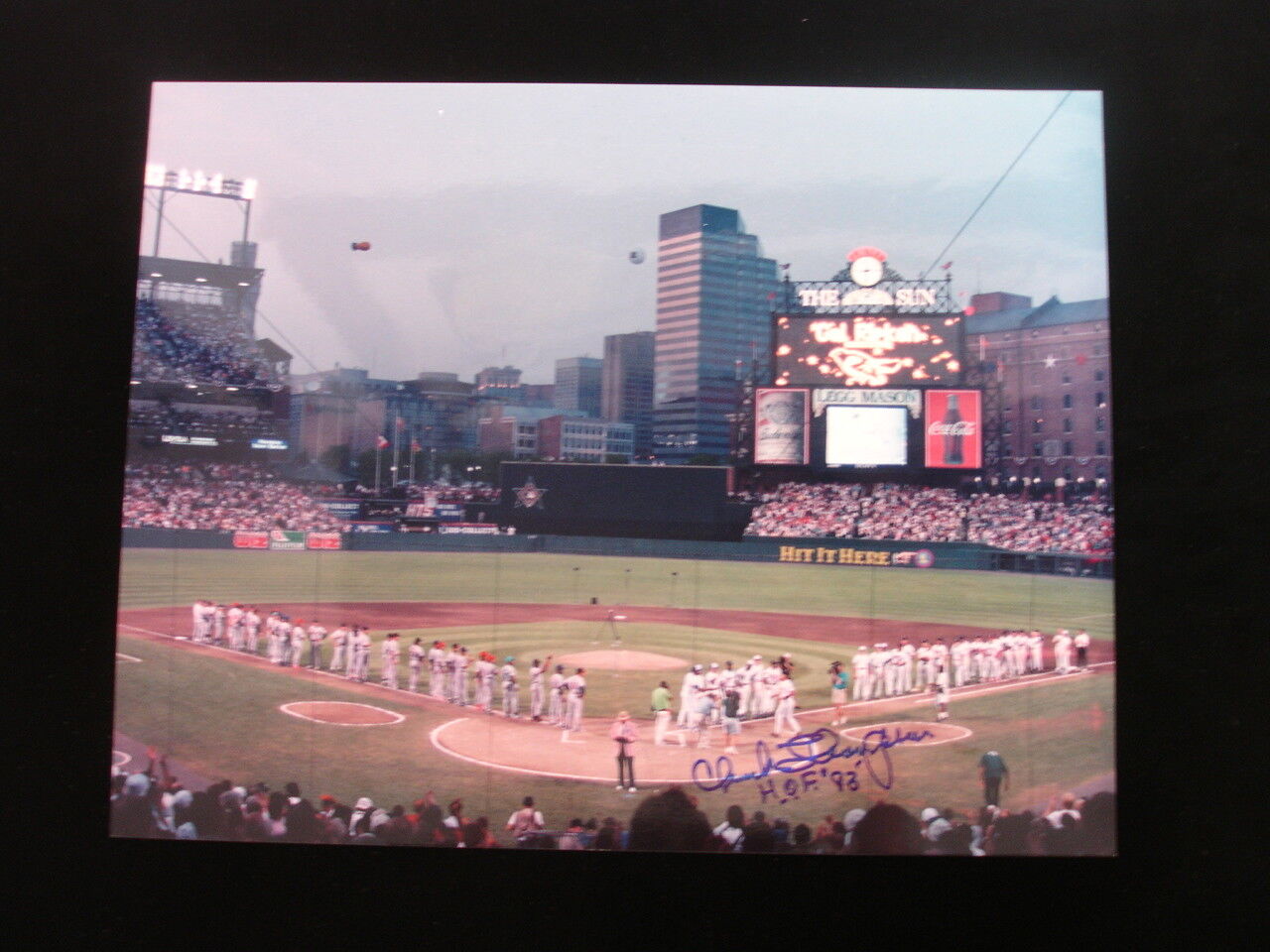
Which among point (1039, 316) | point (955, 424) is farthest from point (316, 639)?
point (1039, 316)

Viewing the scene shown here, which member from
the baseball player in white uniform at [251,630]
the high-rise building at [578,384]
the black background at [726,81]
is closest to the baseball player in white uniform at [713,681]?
the black background at [726,81]

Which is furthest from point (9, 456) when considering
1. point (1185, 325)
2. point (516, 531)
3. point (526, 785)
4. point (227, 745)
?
point (1185, 325)

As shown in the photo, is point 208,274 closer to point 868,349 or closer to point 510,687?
point 510,687

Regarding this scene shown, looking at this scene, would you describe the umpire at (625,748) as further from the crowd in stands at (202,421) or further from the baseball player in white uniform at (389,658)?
the crowd in stands at (202,421)

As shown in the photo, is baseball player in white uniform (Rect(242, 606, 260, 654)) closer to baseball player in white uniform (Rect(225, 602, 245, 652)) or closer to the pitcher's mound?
baseball player in white uniform (Rect(225, 602, 245, 652))

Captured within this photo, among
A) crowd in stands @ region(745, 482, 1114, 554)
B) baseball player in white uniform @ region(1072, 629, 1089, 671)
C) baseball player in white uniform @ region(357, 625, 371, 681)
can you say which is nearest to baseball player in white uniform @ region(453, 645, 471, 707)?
baseball player in white uniform @ region(357, 625, 371, 681)

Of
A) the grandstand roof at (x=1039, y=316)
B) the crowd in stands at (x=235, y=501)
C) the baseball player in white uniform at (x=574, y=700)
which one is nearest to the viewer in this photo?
the grandstand roof at (x=1039, y=316)
